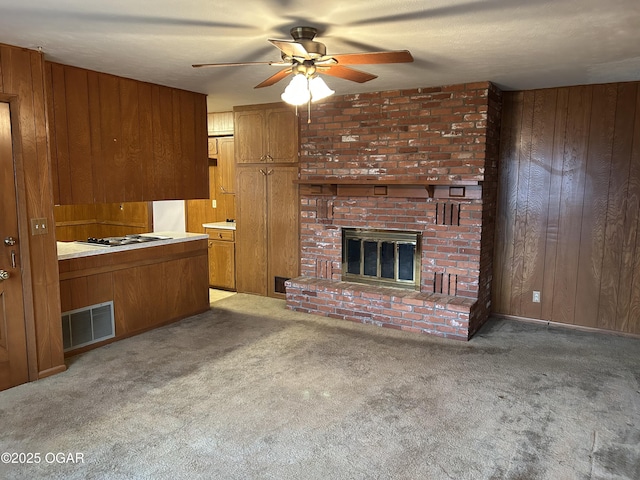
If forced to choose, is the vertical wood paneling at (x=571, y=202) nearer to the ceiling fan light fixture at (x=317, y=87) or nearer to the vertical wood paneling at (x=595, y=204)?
the vertical wood paneling at (x=595, y=204)

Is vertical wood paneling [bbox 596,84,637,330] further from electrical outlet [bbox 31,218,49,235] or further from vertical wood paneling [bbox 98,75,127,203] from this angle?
electrical outlet [bbox 31,218,49,235]

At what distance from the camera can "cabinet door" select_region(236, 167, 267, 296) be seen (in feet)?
18.0

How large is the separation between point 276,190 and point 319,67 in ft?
8.92

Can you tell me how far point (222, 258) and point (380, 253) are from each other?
218 centimetres

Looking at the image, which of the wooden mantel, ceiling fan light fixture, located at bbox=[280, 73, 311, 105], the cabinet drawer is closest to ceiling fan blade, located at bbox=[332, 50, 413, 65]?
ceiling fan light fixture, located at bbox=[280, 73, 311, 105]

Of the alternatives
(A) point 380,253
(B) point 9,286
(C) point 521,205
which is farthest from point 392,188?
(B) point 9,286

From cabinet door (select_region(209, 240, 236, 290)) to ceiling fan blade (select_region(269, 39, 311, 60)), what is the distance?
3558 mm

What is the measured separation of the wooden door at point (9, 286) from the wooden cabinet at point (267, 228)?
108 inches

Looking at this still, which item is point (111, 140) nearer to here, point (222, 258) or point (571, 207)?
point (222, 258)

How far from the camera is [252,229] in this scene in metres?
5.57

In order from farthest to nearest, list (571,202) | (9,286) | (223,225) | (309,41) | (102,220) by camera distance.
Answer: (102,220)
(223,225)
(571,202)
(9,286)
(309,41)

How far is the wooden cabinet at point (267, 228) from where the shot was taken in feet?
17.4

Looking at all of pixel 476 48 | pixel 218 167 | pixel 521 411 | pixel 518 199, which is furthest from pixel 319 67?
pixel 218 167

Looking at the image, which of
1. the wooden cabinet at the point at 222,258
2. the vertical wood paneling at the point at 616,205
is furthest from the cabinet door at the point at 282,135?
the vertical wood paneling at the point at 616,205
